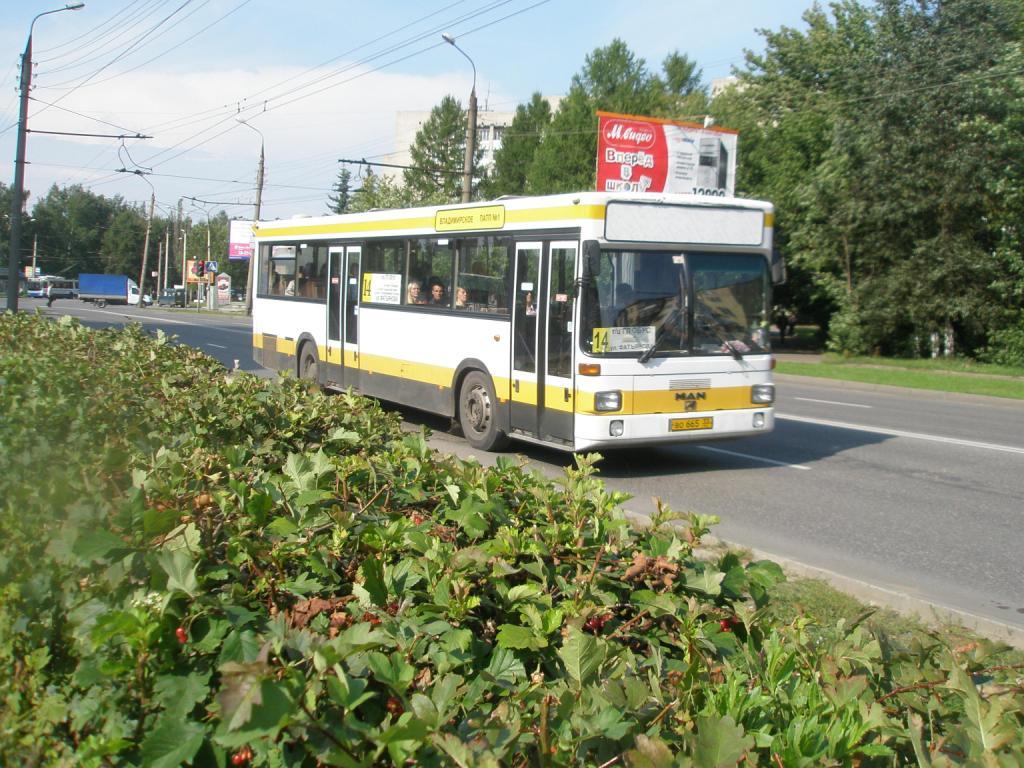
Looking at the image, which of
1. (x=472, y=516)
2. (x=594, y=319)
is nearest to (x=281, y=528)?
(x=472, y=516)

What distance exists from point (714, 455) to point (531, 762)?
36.3 feet

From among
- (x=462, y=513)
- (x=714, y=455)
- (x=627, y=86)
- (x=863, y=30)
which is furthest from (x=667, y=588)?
(x=627, y=86)

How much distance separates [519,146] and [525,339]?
64619mm

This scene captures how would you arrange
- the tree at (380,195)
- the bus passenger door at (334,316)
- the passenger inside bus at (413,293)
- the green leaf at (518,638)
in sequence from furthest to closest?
the tree at (380,195) < the bus passenger door at (334,316) < the passenger inside bus at (413,293) < the green leaf at (518,638)

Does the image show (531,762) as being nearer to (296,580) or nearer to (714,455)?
(296,580)

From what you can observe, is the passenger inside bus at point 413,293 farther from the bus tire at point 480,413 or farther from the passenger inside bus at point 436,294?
the bus tire at point 480,413

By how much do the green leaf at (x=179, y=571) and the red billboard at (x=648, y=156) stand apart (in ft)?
72.9

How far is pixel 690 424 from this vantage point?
10891 millimetres

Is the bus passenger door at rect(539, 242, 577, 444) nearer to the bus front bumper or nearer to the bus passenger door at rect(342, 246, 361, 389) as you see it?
the bus front bumper

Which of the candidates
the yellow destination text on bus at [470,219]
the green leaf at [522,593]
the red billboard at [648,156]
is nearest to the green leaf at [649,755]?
the green leaf at [522,593]

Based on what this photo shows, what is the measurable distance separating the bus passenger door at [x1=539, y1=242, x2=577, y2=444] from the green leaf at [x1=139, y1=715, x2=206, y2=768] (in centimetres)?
893

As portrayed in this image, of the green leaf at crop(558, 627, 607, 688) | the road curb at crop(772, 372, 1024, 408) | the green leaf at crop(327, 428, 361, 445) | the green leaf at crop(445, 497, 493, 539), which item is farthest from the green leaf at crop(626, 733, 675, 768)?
the road curb at crop(772, 372, 1024, 408)

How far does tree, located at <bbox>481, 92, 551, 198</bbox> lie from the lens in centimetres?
7369

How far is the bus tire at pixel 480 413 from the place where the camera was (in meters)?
12.0
